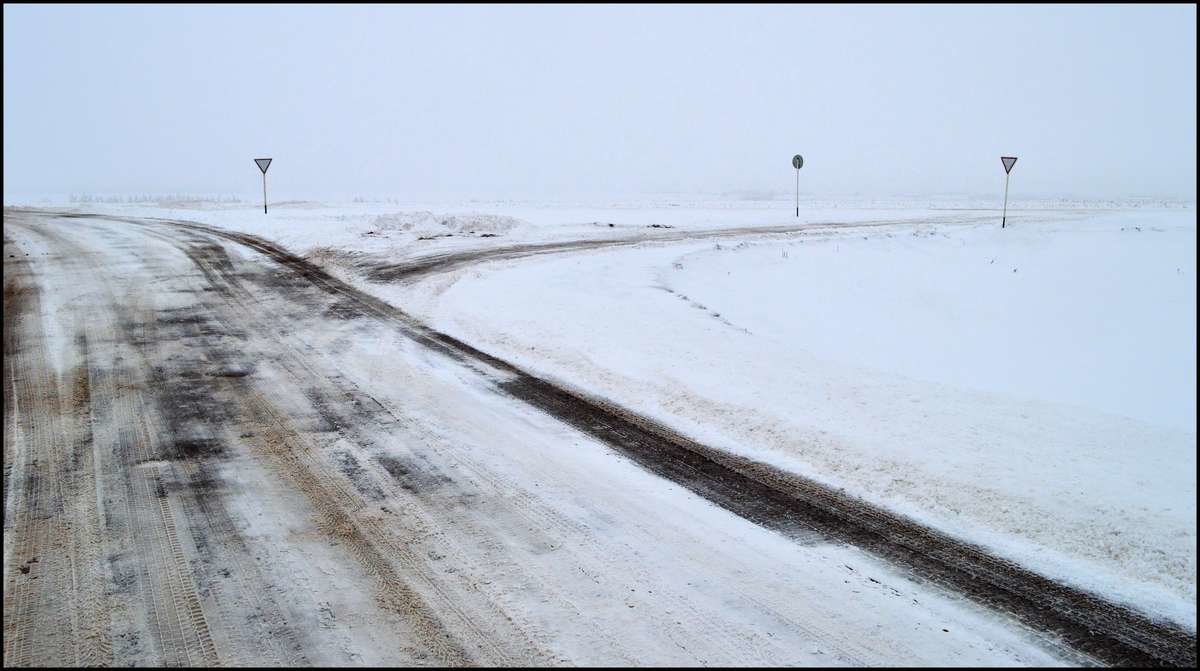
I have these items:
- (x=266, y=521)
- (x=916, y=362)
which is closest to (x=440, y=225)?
(x=916, y=362)

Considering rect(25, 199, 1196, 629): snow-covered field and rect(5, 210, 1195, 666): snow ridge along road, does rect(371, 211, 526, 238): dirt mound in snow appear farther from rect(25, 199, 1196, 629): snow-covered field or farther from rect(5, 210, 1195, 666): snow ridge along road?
rect(5, 210, 1195, 666): snow ridge along road

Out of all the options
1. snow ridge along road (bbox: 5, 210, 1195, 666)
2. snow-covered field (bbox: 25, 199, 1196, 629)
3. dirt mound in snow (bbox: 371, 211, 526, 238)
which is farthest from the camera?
dirt mound in snow (bbox: 371, 211, 526, 238)

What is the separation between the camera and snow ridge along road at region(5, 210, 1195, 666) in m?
3.82

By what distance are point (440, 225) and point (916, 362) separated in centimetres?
1674

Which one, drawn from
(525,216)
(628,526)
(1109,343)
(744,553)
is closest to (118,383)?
(628,526)

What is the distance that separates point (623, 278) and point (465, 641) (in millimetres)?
10714

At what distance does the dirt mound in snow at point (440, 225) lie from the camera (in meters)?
22.3

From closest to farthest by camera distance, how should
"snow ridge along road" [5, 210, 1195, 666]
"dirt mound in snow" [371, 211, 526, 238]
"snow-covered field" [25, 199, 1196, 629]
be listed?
"snow ridge along road" [5, 210, 1195, 666] → "snow-covered field" [25, 199, 1196, 629] → "dirt mound in snow" [371, 211, 526, 238]

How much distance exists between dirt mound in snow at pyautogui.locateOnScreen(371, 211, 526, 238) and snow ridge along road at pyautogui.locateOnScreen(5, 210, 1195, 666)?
42.0 feet

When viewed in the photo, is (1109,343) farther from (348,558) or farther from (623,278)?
(348,558)

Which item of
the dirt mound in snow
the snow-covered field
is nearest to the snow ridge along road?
the snow-covered field

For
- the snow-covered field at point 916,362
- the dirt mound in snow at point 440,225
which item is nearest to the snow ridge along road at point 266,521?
the snow-covered field at point 916,362

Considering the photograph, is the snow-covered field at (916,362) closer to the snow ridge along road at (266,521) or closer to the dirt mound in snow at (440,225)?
the snow ridge along road at (266,521)

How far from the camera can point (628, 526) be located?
5.03 m
